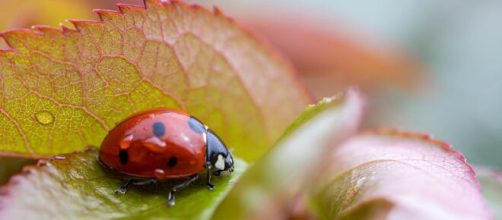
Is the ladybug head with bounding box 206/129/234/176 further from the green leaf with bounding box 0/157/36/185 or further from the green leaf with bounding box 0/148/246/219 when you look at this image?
the green leaf with bounding box 0/157/36/185

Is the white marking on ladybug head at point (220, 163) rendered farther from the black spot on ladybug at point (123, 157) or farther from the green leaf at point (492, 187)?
the green leaf at point (492, 187)

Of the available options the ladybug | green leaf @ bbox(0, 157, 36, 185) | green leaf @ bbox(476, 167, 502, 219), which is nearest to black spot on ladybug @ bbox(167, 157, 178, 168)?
the ladybug

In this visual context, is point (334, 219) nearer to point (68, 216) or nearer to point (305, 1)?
point (68, 216)

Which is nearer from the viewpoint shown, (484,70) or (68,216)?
(68,216)

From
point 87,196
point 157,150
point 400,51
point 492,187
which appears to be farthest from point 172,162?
point 400,51

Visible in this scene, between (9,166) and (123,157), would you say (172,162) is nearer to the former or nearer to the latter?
(123,157)

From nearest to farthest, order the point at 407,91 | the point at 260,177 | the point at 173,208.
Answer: the point at 260,177, the point at 173,208, the point at 407,91

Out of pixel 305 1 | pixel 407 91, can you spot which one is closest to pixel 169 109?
pixel 407 91
